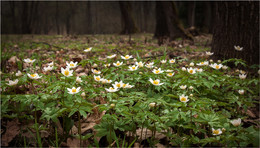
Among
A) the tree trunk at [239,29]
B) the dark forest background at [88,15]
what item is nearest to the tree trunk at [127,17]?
the dark forest background at [88,15]

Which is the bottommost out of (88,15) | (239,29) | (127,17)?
(239,29)

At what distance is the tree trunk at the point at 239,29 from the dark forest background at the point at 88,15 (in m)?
5.01

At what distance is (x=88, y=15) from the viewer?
744 inches

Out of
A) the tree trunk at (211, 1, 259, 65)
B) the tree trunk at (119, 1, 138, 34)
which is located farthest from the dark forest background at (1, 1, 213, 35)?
the tree trunk at (211, 1, 259, 65)

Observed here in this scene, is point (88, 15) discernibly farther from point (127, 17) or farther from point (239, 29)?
point (239, 29)

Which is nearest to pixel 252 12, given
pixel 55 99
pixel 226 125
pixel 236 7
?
pixel 236 7

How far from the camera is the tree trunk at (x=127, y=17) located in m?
10.8

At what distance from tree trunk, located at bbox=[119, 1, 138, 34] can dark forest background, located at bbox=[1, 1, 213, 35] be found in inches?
13.7

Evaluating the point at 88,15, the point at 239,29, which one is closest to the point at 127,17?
the point at 239,29

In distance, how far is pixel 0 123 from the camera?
1.58 meters

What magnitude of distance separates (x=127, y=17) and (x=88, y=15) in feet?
30.1

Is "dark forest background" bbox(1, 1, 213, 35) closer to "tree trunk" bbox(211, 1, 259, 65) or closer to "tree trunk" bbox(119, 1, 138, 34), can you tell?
"tree trunk" bbox(119, 1, 138, 34)

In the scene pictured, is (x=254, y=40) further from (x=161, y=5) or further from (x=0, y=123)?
(x=161, y=5)

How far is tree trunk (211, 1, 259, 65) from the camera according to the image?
3.07m
